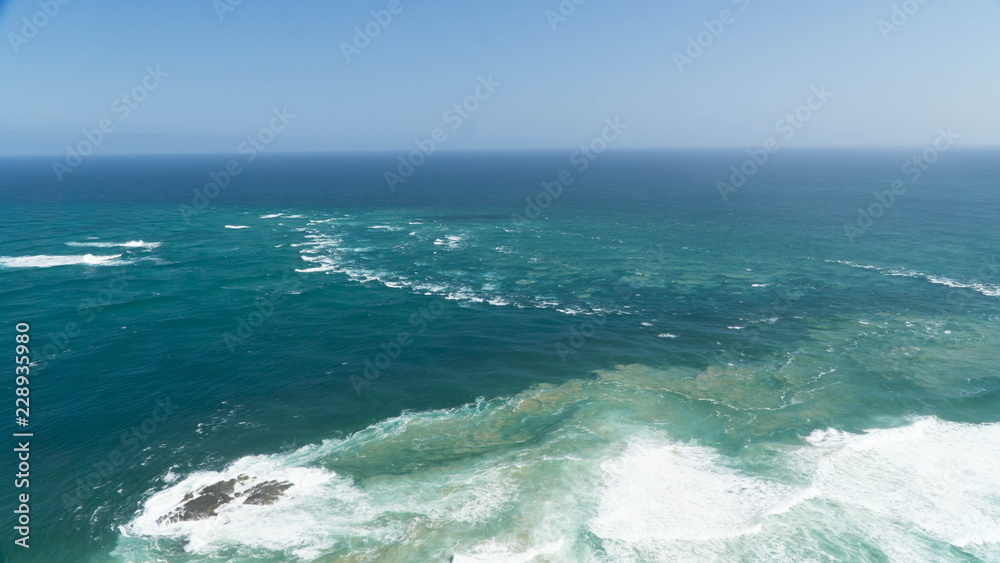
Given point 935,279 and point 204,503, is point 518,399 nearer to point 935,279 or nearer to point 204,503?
point 204,503

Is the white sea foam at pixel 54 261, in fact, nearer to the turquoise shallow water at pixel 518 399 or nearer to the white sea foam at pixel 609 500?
the turquoise shallow water at pixel 518 399

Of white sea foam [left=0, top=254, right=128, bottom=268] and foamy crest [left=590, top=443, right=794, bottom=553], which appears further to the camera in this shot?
white sea foam [left=0, top=254, right=128, bottom=268]

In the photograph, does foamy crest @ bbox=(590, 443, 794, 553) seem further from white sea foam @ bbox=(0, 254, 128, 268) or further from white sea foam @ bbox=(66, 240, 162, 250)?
white sea foam @ bbox=(66, 240, 162, 250)

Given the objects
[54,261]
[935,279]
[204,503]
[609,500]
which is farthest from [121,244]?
[935,279]

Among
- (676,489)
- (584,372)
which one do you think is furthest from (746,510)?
(584,372)

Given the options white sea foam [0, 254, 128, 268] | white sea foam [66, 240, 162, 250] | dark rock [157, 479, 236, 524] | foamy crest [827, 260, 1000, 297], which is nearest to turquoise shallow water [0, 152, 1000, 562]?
foamy crest [827, 260, 1000, 297]

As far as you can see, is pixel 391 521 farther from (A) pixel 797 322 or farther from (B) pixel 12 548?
(A) pixel 797 322
